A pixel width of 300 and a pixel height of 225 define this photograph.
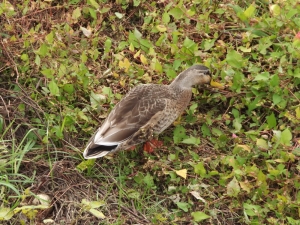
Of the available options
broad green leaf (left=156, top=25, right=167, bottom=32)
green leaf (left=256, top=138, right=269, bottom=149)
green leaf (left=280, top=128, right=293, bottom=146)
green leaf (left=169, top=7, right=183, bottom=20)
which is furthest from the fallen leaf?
green leaf (left=169, top=7, right=183, bottom=20)

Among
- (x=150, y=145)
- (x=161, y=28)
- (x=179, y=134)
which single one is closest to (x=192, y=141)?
(x=179, y=134)

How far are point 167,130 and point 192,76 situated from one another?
490mm

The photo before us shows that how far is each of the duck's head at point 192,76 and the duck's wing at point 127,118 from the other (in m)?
0.20

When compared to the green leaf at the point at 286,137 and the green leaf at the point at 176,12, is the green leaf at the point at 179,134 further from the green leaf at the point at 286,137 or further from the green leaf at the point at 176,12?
the green leaf at the point at 176,12

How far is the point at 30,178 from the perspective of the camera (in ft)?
14.6

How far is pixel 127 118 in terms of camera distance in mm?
4605

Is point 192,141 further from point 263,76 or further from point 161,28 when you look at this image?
point 161,28

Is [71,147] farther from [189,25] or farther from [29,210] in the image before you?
[189,25]

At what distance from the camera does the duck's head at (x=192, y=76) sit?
4.96 meters

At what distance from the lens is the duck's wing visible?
14.6ft

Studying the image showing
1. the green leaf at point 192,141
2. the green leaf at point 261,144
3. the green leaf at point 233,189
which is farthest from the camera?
the green leaf at point 192,141

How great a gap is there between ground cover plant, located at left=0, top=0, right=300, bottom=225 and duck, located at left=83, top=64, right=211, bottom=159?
0.54ft

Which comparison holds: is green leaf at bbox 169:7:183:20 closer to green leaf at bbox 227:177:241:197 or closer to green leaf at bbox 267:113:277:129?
green leaf at bbox 267:113:277:129

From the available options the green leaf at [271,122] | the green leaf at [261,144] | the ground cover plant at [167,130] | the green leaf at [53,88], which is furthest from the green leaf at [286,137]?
the green leaf at [53,88]
